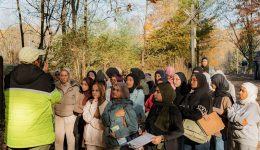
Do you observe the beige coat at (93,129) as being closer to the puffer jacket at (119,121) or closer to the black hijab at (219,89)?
the puffer jacket at (119,121)

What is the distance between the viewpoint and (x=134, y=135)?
5.67 metres

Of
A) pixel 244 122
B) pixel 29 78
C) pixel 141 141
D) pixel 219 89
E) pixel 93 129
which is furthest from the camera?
pixel 219 89

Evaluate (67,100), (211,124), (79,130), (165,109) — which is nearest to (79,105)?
(67,100)

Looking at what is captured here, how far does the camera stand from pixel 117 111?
5668 millimetres

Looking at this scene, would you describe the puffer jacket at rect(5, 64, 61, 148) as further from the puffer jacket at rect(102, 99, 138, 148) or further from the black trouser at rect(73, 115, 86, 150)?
the black trouser at rect(73, 115, 86, 150)

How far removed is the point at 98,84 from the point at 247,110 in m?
2.38

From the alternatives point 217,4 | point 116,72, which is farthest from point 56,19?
point 217,4

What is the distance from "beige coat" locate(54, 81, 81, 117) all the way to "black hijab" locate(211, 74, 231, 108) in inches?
100

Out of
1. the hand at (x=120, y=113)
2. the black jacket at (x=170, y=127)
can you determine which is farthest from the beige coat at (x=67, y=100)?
the black jacket at (x=170, y=127)

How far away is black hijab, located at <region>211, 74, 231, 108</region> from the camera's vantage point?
674 cm

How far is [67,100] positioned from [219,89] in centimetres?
276

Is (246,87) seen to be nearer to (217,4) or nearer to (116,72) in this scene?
(116,72)

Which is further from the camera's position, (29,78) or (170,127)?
(170,127)

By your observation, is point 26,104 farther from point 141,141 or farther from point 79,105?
point 79,105
